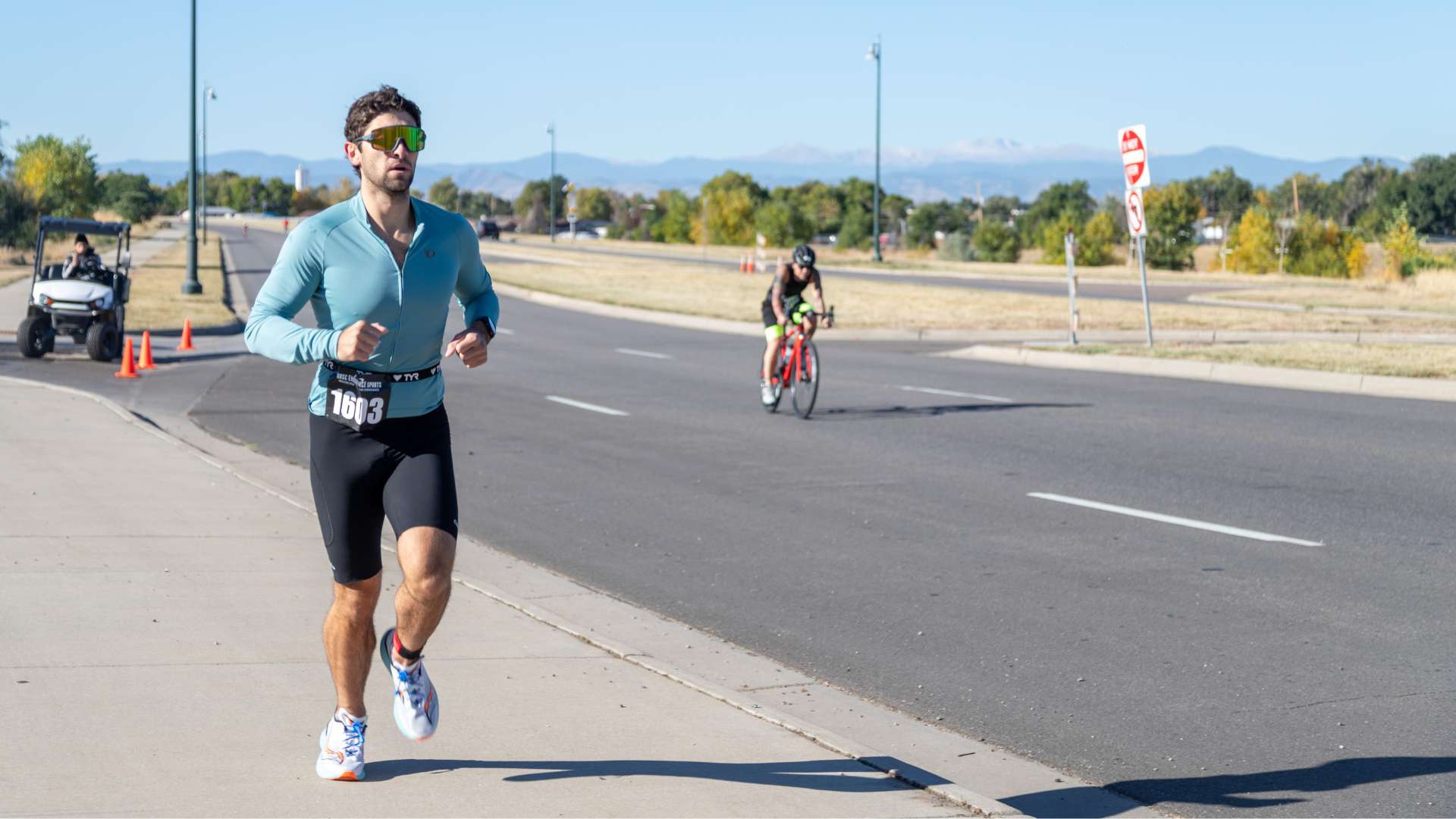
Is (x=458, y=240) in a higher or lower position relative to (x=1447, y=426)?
higher

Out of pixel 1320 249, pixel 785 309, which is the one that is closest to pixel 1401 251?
pixel 1320 249

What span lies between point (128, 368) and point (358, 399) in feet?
49.5

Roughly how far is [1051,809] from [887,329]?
24000mm

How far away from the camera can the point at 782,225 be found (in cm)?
9156

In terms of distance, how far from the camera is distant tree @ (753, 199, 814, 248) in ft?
301

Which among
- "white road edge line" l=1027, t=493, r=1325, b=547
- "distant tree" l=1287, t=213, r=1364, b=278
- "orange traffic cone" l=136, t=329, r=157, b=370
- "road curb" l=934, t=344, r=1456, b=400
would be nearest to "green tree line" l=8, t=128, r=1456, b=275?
"distant tree" l=1287, t=213, r=1364, b=278

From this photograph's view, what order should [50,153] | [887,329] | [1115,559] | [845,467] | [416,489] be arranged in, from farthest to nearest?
[50,153], [887,329], [845,467], [1115,559], [416,489]

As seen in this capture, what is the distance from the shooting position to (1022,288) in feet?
149

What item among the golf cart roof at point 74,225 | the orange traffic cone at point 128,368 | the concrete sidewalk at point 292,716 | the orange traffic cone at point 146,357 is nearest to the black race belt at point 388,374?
the concrete sidewalk at point 292,716

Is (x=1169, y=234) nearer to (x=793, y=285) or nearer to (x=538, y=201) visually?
(x=793, y=285)

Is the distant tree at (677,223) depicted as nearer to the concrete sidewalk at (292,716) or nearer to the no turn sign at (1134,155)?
the no turn sign at (1134,155)

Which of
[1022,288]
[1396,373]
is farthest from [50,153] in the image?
[1396,373]

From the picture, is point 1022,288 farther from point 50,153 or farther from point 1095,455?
point 50,153

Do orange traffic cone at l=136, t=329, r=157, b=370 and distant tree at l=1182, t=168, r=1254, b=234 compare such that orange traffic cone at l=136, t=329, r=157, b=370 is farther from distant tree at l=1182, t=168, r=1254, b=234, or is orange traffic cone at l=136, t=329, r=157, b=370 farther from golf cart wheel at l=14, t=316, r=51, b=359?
distant tree at l=1182, t=168, r=1254, b=234
